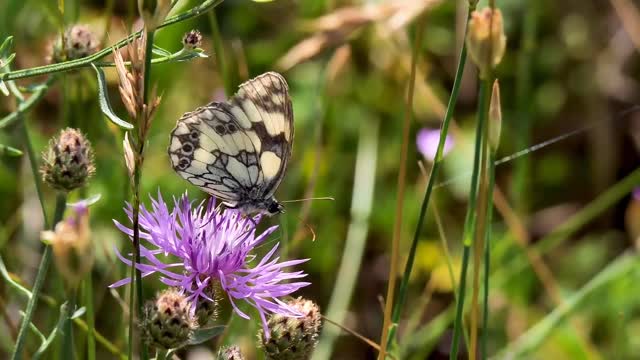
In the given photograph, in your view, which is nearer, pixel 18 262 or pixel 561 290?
pixel 18 262

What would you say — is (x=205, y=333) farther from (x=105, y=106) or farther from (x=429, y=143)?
(x=429, y=143)

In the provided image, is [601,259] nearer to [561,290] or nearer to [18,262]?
[561,290]

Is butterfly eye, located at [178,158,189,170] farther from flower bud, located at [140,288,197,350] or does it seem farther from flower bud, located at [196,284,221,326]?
flower bud, located at [140,288,197,350]

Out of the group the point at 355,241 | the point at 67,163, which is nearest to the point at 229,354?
the point at 67,163

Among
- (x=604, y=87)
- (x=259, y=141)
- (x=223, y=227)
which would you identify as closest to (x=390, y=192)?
(x=604, y=87)

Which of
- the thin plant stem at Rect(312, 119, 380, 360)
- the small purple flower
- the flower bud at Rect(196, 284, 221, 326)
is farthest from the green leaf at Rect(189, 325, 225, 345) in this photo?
the small purple flower

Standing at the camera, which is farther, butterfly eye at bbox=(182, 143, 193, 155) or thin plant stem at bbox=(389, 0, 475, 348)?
butterfly eye at bbox=(182, 143, 193, 155)
